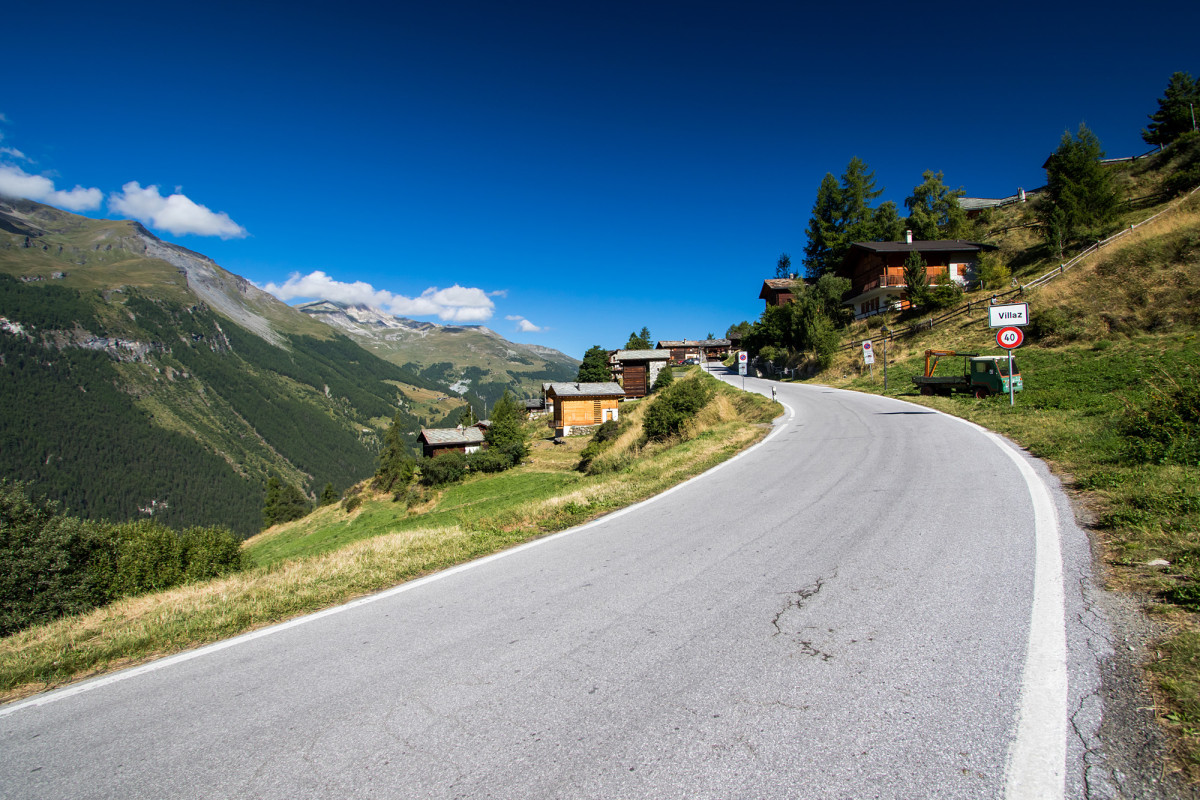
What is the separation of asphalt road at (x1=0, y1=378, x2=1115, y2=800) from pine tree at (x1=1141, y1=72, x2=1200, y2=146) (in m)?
70.8

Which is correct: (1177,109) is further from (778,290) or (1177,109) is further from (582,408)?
(582,408)

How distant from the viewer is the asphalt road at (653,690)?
2.41 m

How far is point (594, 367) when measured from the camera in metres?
63.3

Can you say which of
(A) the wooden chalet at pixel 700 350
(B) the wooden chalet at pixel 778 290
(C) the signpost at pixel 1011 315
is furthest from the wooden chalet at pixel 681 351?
(C) the signpost at pixel 1011 315

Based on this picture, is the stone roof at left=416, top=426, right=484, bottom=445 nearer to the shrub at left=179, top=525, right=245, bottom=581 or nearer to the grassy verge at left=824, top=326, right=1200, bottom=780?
the shrub at left=179, top=525, right=245, bottom=581

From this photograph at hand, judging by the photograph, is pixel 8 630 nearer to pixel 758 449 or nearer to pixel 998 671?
pixel 998 671

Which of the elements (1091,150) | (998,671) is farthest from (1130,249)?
(998,671)

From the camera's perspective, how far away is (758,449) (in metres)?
13.3

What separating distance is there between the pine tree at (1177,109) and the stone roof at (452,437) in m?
79.1

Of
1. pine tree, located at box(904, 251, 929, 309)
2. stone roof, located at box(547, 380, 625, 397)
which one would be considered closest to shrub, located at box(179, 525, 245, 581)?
stone roof, located at box(547, 380, 625, 397)

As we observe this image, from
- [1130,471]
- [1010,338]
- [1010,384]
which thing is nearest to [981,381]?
[1010,384]

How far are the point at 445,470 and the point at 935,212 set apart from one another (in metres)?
59.9

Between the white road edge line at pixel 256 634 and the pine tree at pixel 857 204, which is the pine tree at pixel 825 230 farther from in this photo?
the white road edge line at pixel 256 634

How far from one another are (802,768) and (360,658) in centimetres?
325
